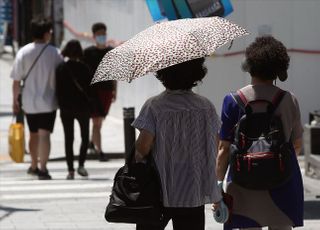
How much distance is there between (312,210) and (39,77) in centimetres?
411

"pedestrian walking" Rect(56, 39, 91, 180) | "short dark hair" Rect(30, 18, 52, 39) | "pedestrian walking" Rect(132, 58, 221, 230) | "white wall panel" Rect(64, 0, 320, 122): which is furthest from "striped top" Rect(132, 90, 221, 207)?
"white wall panel" Rect(64, 0, 320, 122)

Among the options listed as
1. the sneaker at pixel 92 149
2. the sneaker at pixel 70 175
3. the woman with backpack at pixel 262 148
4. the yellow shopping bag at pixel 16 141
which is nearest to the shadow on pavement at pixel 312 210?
the woman with backpack at pixel 262 148

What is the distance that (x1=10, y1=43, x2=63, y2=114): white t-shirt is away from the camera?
42.2ft

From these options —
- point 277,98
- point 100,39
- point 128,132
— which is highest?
point 277,98

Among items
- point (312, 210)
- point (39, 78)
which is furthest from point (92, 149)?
point (312, 210)

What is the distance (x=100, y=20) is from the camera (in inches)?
912

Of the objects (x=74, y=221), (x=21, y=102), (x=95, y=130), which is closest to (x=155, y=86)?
(x=95, y=130)

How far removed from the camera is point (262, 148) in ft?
20.2

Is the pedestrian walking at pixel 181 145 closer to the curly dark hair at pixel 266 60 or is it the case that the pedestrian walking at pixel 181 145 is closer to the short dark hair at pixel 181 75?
the short dark hair at pixel 181 75

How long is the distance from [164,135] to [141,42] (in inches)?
21.0

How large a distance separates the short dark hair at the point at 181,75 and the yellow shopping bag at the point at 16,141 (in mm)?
8378

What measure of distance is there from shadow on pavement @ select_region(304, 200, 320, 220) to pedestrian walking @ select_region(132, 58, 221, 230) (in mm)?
3840

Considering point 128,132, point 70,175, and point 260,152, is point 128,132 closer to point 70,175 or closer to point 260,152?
point 70,175

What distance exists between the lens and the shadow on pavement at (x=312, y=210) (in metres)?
9.77
